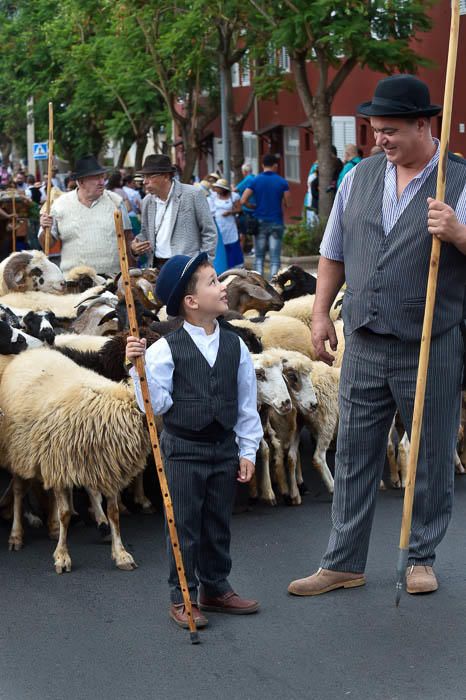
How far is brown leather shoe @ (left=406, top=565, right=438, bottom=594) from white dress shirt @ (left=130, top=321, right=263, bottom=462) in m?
0.97

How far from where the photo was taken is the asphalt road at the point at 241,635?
15.9 feet

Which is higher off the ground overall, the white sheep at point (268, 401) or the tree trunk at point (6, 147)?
the tree trunk at point (6, 147)

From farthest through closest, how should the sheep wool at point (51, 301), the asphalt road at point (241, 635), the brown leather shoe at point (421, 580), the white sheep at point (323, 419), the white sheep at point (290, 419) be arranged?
the sheep wool at point (51, 301), the white sheep at point (323, 419), the white sheep at point (290, 419), the brown leather shoe at point (421, 580), the asphalt road at point (241, 635)

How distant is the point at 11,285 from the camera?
32.7ft

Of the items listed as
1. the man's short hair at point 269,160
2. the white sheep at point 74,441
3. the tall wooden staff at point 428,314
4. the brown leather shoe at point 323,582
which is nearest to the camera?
the tall wooden staff at point 428,314

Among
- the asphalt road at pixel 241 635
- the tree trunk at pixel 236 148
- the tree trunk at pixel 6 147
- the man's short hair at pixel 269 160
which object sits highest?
the tree trunk at pixel 6 147

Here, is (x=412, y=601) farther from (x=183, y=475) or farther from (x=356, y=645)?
(x=183, y=475)

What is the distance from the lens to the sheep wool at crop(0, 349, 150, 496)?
668 cm

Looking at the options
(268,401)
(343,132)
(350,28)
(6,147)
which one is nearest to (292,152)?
(343,132)

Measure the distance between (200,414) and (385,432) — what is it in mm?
896

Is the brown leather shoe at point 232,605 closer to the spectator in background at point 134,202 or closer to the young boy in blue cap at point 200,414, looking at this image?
the young boy in blue cap at point 200,414

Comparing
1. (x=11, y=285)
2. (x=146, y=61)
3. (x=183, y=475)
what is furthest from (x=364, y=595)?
(x=146, y=61)

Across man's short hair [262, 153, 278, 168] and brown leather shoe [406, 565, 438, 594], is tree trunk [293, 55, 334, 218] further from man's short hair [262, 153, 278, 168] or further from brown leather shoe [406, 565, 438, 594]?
brown leather shoe [406, 565, 438, 594]

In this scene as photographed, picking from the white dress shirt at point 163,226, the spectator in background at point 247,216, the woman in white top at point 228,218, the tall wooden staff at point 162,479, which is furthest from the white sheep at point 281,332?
the spectator in background at point 247,216
